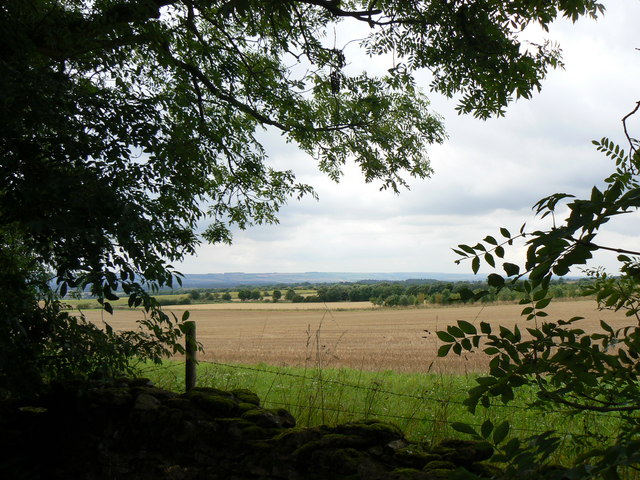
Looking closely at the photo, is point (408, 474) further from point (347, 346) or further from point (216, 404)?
point (347, 346)

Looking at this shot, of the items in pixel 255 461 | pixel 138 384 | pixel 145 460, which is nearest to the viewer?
pixel 255 461

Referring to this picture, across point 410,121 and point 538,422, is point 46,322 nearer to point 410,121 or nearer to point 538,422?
point 538,422

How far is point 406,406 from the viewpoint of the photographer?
22.2 ft

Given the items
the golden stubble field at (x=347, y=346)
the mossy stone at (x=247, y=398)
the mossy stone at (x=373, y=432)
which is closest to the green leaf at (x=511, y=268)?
the mossy stone at (x=373, y=432)

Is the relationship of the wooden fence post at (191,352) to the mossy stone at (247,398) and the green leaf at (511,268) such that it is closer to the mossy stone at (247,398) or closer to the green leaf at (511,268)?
the mossy stone at (247,398)

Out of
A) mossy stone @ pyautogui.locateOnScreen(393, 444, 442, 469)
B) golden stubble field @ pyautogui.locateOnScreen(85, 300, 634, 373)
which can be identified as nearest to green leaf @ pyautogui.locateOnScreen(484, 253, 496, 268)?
mossy stone @ pyautogui.locateOnScreen(393, 444, 442, 469)

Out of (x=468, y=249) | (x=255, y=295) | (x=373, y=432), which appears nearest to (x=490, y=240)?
(x=468, y=249)

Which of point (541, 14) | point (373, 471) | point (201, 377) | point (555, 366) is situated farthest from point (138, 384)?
point (541, 14)

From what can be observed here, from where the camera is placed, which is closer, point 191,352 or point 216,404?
point 216,404

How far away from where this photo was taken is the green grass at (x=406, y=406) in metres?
5.29

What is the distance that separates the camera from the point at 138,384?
16.8 feet

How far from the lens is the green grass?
529cm

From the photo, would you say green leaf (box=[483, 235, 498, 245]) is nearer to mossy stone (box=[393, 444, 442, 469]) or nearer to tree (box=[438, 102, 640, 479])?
tree (box=[438, 102, 640, 479])

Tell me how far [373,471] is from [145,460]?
2.08 m
